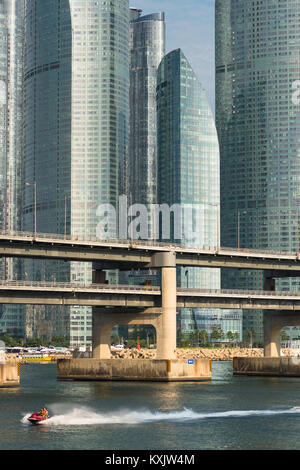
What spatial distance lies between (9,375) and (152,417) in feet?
149

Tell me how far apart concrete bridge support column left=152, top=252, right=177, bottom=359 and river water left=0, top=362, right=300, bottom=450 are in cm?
1280

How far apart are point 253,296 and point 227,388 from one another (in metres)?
28.9

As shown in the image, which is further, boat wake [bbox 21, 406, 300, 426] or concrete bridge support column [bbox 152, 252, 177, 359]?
concrete bridge support column [bbox 152, 252, 177, 359]

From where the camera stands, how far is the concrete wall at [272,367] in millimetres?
170750

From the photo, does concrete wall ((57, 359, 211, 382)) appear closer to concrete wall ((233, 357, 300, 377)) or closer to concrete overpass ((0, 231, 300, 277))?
concrete overpass ((0, 231, 300, 277))

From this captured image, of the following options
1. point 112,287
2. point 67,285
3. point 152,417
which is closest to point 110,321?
point 112,287

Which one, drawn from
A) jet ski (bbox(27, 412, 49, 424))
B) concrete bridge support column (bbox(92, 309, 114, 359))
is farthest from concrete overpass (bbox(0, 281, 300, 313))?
jet ski (bbox(27, 412, 49, 424))

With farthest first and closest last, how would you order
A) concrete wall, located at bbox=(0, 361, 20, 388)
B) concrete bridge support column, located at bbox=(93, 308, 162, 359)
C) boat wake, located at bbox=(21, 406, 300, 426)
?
1. concrete bridge support column, located at bbox=(93, 308, 162, 359)
2. concrete wall, located at bbox=(0, 361, 20, 388)
3. boat wake, located at bbox=(21, 406, 300, 426)

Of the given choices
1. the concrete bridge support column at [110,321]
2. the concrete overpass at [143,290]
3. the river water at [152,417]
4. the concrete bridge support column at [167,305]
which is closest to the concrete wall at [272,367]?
the concrete overpass at [143,290]

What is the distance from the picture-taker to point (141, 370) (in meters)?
147

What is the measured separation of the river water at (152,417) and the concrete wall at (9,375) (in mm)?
1560

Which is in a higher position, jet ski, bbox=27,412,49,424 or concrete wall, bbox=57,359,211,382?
concrete wall, bbox=57,359,211,382

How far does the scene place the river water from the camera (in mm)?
81562
